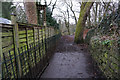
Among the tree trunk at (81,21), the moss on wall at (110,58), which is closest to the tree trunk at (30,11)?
the moss on wall at (110,58)

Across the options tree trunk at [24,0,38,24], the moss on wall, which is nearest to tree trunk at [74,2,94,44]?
tree trunk at [24,0,38,24]

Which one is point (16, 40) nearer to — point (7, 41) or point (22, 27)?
point (7, 41)

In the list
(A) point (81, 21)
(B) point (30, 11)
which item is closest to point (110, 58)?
(B) point (30, 11)

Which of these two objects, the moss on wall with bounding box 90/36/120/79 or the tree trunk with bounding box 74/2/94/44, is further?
the tree trunk with bounding box 74/2/94/44

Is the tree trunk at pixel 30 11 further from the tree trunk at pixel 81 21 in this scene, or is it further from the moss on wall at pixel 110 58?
the tree trunk at pixel 81 21

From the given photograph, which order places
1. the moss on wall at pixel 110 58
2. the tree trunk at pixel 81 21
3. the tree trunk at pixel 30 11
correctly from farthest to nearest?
the tree trunk at pixel 81 21 < the tree trunk at pixel 30 11 < the moss on wall at pixel 110 58

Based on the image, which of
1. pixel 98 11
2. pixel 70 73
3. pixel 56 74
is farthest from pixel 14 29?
pixel 98 11

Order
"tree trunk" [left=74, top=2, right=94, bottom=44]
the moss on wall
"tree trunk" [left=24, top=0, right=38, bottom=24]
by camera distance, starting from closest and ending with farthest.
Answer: the moss on wall, "tree trunk" [left=24, top=0, right=38, bottom=24], "tree trunk" [left=74, top=2, right=94, bottom=44]

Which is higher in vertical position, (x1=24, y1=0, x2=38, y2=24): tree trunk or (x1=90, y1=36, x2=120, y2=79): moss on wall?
(x1=24, y1=0, x2=38, y2=24): tree trunk

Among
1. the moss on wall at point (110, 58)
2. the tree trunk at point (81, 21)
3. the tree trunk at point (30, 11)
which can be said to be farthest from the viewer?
the tree trunk at point (81, 21)

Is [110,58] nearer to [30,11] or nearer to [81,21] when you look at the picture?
[30,11]

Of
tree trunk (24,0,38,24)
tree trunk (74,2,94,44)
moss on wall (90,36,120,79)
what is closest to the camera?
moss on wall (90,36,120,79)

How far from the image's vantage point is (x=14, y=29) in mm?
1983

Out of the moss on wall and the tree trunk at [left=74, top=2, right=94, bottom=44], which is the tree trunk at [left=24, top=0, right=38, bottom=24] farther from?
the tree trunk at [left=74, top=2, right=94, bottom=44]
